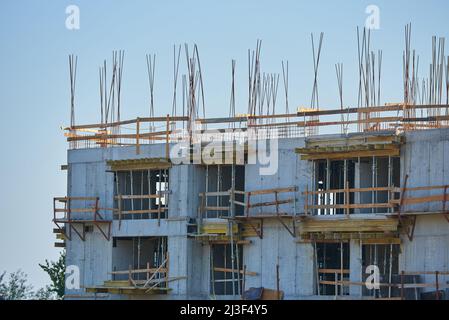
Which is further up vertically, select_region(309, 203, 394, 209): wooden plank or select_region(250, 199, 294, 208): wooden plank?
select_region(250, 199, 294, 208): wooden plank

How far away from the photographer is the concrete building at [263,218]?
42.9 meters

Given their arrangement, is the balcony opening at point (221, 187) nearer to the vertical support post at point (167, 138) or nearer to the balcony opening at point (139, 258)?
the vertical support post at point (167, 138)

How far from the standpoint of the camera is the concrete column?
43938 millimetres

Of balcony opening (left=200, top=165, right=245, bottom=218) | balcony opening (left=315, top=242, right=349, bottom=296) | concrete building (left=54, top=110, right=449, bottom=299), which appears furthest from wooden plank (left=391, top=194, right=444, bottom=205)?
balcony opening (left=200, top=165, right=245, bottom=218)

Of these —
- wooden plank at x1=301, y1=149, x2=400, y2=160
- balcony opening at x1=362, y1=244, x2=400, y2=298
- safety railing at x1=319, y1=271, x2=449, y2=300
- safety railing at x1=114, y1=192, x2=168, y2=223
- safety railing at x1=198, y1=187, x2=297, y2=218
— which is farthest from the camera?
safety railing at x1=114, y1=192, x2=168, y2=223

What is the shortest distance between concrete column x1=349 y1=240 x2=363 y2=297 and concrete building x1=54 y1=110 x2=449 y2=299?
3cm

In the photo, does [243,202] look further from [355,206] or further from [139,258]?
[355,206]

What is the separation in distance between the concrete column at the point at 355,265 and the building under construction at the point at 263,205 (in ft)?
0.14

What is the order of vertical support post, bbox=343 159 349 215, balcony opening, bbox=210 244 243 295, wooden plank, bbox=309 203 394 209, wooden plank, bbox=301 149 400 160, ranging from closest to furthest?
wooden plank, bbox=309 203 394 209, wooden plank, bbox=301 149 400 160, vertical support post, bbox=343 159 349 215, balcony opening, bbox=210 244 243 295

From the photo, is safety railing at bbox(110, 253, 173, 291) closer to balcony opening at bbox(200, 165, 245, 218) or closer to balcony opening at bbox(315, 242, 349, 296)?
balcony opening at bbox(200, 165, 245, 218)

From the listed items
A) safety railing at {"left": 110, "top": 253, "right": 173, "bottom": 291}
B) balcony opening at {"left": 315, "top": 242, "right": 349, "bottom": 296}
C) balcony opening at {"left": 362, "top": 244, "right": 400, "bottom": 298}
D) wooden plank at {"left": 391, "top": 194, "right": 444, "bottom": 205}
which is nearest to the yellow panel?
safety railing at {"left": 110, "top": 253, "right": 173, "bottom": 291}

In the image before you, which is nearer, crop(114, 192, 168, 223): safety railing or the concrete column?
the concrete column

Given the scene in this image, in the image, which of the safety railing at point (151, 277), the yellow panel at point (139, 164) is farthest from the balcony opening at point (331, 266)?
the yellow panel at point (139, 164)

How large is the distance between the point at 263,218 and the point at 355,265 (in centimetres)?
389
